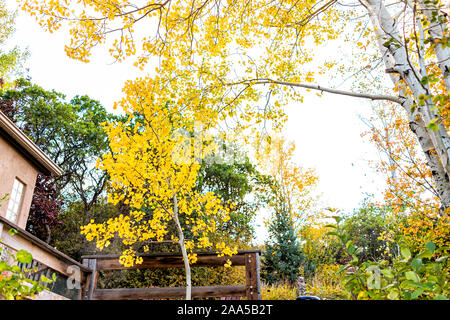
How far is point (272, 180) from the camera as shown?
11.7 meters

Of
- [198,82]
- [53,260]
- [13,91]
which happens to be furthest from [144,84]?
[13,91]

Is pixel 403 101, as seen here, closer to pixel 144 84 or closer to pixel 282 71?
pixel 282 71

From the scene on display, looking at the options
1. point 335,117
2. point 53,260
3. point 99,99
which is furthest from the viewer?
point 335,117

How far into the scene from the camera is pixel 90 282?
206 inches

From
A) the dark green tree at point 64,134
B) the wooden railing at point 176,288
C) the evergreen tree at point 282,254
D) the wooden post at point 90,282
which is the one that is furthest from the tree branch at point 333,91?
the dark green tree at point 64,134

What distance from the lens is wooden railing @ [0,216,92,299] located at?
379 centimetres

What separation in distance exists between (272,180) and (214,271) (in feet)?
14.5

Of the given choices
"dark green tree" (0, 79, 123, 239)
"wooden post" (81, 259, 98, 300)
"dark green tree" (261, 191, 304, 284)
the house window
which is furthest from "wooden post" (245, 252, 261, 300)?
"dark green tree" (0, 79, 123, 239)

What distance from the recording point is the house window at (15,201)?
6.72m

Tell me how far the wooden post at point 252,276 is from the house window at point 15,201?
5148 mm

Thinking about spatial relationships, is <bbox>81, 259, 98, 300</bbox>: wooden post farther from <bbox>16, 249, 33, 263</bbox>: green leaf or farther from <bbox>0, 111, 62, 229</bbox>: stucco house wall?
<bbox>16, 249, 33, 263</bbox>: green leaf

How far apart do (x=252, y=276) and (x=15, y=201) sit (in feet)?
17.8

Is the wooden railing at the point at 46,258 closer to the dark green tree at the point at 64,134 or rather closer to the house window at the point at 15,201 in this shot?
the house window at the point at 15,201

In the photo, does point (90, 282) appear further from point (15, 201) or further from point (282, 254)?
point (282, 254)
